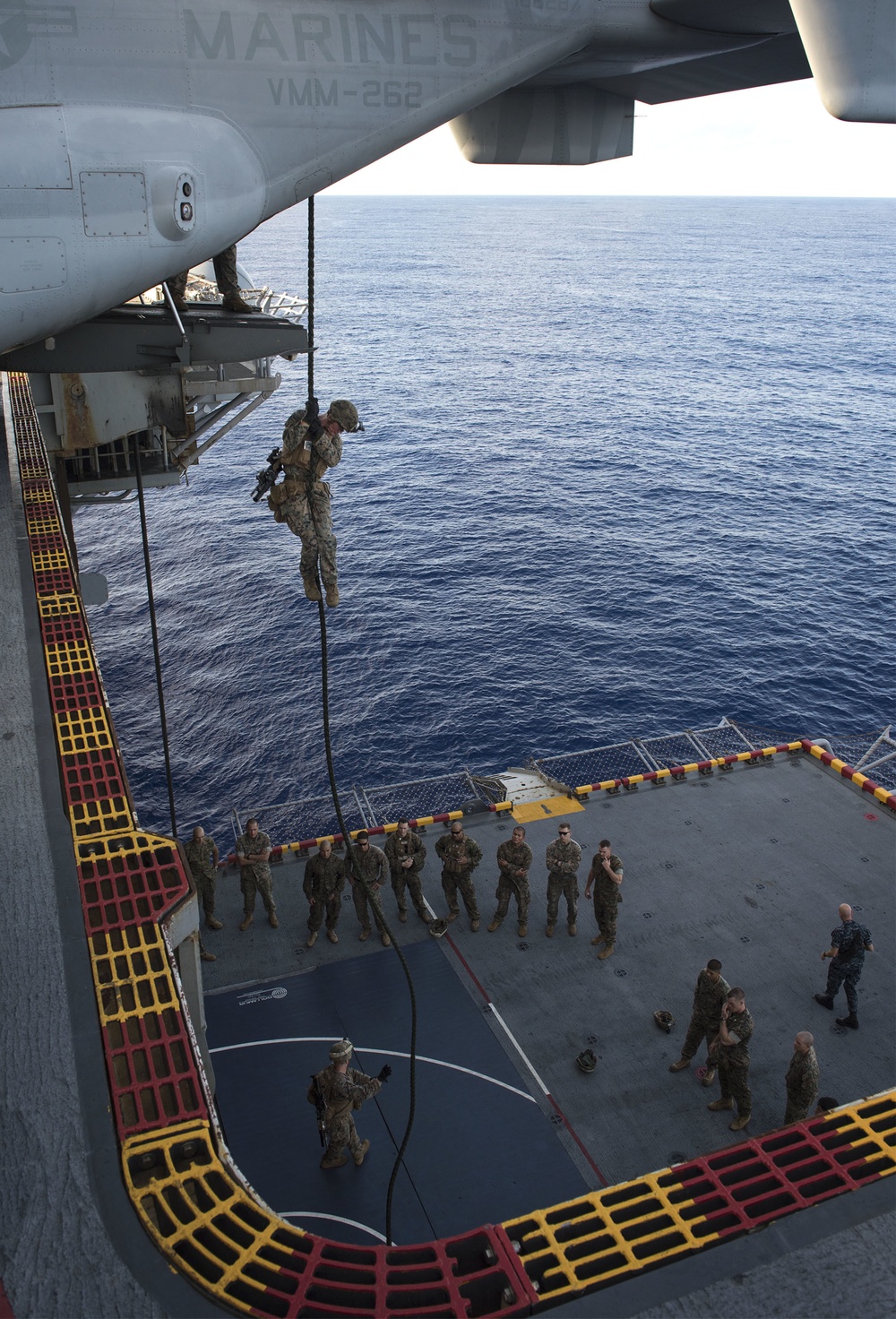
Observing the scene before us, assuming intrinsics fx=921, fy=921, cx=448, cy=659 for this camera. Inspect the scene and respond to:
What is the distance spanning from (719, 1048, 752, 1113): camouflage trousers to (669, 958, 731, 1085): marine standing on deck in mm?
119

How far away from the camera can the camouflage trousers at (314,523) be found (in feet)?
23.7

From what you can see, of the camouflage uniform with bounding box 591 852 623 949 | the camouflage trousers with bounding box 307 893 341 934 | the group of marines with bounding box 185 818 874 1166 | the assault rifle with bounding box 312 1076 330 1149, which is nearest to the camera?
the assault rifle with bounding box 312 1076 330 1149

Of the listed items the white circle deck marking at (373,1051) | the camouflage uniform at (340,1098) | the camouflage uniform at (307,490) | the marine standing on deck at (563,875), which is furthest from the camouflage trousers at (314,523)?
the white circle deck marking at (373,1051)

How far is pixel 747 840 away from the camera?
1430 centimetres

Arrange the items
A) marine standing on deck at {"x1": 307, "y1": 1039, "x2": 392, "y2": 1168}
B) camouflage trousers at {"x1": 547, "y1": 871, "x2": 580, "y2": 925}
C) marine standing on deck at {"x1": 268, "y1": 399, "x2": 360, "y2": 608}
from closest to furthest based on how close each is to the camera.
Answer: marine standing on deck at {"x1": 268, "y1": 399, "x2": 360, "y2": 608} → marine standing on deck at {"x1": 307, "y1": 1039, "x2": 392, "y2": 1168} → camouflage trousers at {"x1": 547, "y1": 871, "x2": 580, "y2": 925}

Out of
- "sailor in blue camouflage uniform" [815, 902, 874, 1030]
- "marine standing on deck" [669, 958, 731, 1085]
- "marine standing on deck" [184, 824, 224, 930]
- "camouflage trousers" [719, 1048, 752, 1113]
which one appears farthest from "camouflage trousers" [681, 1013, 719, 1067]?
"marine standing on deck" [184, 824, 224, 930]

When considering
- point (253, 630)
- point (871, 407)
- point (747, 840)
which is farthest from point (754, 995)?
point (871, 407)

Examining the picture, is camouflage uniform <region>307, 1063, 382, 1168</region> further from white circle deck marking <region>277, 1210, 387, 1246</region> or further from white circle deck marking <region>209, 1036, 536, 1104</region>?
white circle deck marking <region>209, 1036, 536, 1104</region>

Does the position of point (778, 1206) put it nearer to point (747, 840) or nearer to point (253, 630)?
point (747, 840)

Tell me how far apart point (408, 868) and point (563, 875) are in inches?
77.9

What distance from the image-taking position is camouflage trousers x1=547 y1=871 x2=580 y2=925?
11781 millimetres

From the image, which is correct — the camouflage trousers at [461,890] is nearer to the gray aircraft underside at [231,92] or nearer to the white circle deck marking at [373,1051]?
the white circle deck marking at [373,1051]

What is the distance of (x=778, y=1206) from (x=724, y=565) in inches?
1195

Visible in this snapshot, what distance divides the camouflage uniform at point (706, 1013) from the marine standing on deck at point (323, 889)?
14.4 feet
